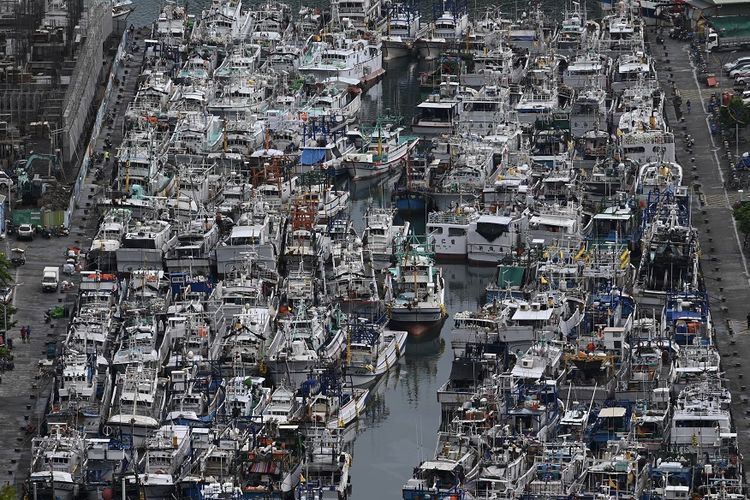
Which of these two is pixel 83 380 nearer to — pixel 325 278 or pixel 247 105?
pixel 325 278

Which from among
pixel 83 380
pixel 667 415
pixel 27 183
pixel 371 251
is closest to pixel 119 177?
pixel 27 183

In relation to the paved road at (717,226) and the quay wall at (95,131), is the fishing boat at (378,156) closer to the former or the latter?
the quay wall at (95,131)

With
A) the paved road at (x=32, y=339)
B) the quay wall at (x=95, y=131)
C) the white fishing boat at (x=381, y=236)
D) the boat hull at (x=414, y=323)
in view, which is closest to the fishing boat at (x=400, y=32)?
the quay wall at (x=95, y=131)

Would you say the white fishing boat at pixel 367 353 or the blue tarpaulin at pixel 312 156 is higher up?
the blue tarpaulin at pixel 312 156

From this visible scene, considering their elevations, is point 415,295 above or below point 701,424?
above

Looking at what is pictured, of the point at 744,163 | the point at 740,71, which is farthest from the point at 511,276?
the point at 740,71

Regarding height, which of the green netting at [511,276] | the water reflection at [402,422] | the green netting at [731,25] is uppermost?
the green netting at [731,25]

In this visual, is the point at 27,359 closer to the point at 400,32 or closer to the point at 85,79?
the point at 85,79
